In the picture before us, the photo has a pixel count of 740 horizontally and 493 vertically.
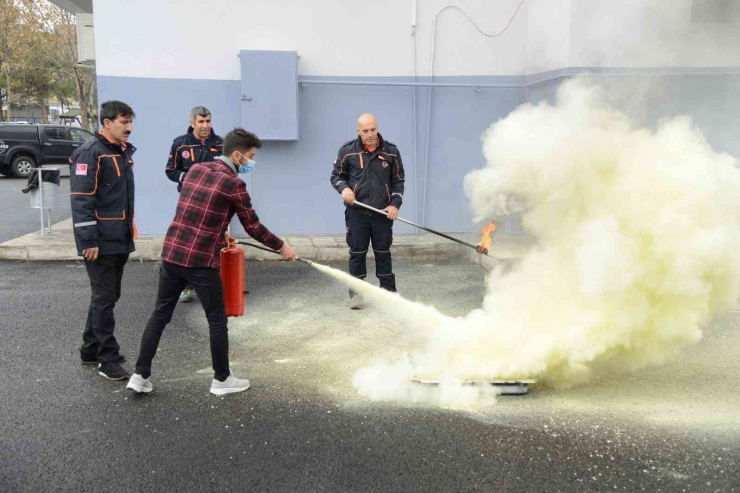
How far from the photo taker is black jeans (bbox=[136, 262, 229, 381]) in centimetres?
379

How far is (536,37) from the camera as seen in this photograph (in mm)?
8750

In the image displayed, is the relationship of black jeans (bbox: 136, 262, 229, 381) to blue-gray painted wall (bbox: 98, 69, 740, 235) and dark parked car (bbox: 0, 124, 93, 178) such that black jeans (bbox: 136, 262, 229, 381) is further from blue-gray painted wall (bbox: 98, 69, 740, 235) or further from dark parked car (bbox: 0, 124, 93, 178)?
dark parked car (bbox: 0, 124, 93, 178)

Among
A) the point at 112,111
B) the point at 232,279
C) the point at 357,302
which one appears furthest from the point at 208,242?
the point at 357,302

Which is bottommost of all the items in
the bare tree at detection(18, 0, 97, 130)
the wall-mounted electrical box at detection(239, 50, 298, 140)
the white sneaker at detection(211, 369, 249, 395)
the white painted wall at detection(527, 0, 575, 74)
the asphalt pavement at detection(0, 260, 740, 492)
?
the asphalt pavement at detection(0, 260, 740, 492)

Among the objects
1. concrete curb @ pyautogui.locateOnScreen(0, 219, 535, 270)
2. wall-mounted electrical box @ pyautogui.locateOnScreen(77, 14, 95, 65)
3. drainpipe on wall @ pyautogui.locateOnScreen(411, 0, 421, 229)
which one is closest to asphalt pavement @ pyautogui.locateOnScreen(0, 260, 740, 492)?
concrete curb @ pyautogui.locateOnScreen(0, 219, 535, 270)

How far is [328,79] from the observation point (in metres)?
8.97

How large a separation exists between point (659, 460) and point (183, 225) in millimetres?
3030

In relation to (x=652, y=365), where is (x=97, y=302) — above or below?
above

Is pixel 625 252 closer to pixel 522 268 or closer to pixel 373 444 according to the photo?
pixel 522 268

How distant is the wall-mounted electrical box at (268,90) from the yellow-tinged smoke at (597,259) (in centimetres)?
480

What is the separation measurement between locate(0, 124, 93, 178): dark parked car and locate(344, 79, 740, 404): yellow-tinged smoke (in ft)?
63.7

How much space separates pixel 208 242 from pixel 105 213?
918 mm

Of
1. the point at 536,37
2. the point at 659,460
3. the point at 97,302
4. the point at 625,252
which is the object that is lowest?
the point at 659,460

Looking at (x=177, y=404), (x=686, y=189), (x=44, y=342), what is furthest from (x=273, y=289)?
(x=686, y=189)
